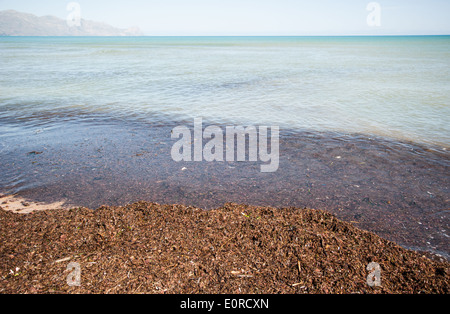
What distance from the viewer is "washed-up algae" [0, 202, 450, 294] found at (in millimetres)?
3199

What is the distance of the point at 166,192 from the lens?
5855 mm

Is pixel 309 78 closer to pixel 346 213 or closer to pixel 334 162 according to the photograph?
pixel 334 162

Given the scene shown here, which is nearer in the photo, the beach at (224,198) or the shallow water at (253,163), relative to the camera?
the beach at (224,198)

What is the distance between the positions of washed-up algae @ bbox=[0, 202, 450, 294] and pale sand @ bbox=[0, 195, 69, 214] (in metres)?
0.52

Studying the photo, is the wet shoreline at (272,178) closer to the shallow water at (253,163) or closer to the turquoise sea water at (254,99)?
the shallow water at (253,163)

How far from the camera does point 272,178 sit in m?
6.44

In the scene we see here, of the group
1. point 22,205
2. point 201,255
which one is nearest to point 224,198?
point 201,255

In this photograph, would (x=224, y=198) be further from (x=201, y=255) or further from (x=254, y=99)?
(x=254, y=99)

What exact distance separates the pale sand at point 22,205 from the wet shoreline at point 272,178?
0.18m

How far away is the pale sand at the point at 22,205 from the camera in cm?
506

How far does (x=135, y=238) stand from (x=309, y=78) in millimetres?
19471

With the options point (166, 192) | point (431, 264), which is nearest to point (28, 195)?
point (166, 192)

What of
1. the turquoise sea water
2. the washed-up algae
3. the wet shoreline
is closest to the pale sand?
the wet shoreline

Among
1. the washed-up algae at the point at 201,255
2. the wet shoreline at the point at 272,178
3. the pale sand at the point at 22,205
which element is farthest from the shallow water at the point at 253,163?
the washed-up algae at the point at 201,255
